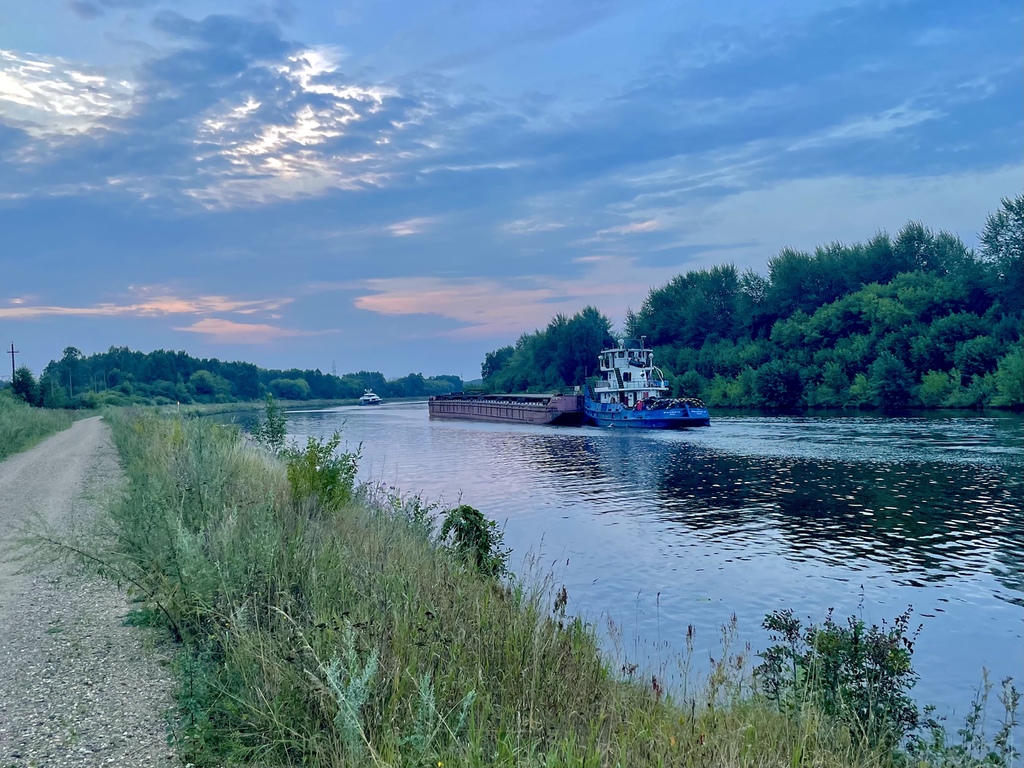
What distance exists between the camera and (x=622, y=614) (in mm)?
11805

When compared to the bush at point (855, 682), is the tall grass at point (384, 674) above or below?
above

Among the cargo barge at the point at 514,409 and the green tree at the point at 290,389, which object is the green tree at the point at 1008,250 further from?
the green tree at the point at 290,389

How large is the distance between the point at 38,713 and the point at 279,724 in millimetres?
2084

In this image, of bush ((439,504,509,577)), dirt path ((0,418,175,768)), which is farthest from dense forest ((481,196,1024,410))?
dirt path ((0,418,175,768))

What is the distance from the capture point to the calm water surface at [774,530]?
11453mm

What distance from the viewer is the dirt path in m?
4.75

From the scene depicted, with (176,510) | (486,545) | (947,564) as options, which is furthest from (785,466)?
(176,510)

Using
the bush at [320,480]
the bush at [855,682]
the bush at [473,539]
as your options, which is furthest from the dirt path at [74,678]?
the bush at [855,682]

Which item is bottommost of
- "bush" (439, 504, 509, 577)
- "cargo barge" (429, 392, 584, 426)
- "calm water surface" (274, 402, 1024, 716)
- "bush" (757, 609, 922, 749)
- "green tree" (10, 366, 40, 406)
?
"calm water surface" (274, 402, 1024, 716)

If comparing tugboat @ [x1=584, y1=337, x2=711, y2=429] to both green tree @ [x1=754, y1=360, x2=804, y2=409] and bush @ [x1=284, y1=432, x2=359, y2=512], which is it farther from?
bush @ [x1=284, y1=432, x2=359, y2=512]

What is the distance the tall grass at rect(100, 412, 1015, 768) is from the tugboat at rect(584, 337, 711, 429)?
43770 mm

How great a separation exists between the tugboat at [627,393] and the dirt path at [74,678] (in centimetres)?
4441

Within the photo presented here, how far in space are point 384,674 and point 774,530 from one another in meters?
15.2

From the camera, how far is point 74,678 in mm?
5953
